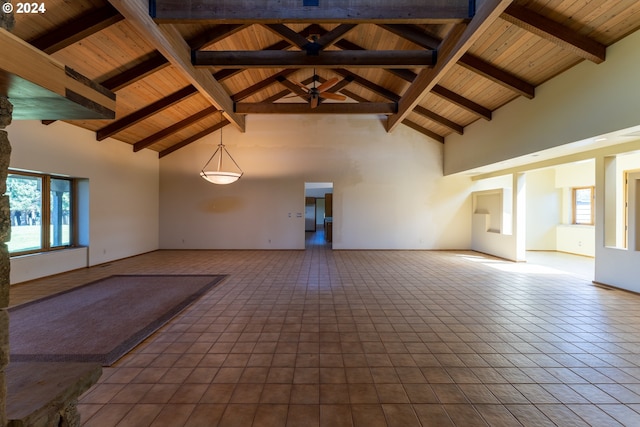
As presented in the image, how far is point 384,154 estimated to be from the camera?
27.6 feet

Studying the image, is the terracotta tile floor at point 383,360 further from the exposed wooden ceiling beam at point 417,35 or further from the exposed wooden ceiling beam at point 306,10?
the exposed wooden ceiling beam at point 417,35

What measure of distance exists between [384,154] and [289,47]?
404 cm

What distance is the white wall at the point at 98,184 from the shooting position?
466 centimetres

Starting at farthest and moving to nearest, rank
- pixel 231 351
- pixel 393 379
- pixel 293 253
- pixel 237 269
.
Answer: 1. pixel 293 253
2. pixel 237 269
3. pixel 231 351
4. pixel 393 379

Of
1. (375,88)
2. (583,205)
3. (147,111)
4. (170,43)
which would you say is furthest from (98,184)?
(583,205)

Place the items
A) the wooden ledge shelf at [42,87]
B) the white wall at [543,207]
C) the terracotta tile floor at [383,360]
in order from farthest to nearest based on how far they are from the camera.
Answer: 1. the white wall at [543,207]
2. the terracotta tile floor at [383,360]
3. the wooden ledge shelf at [42,87]

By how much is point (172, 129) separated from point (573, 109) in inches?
325

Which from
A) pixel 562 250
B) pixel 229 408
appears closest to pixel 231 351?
pixel 229 408

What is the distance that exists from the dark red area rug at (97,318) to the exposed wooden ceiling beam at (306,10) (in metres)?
3.69

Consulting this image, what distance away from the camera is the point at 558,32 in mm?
3455

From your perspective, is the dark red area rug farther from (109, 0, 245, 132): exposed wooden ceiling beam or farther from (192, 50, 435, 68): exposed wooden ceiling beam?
(192, 50, 435, 68): exposed wooden ceiling beam

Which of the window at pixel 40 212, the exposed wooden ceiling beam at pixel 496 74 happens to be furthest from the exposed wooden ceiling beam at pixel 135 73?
the exposed wooden ceiling beam at pixel 496 74

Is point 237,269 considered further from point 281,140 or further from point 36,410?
point 36,410

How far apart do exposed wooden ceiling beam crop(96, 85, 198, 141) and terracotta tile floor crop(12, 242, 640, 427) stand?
3.31 m
